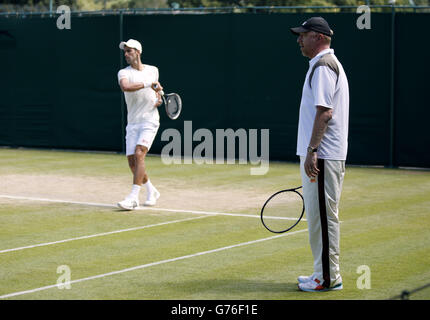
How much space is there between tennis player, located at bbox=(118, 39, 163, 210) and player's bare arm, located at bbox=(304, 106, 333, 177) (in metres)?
4.69

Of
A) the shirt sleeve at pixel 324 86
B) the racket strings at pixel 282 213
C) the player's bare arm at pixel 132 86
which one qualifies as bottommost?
the racket strings at pixel 282 213

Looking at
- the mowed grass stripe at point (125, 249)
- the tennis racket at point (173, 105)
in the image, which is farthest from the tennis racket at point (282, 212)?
the tennis racket at point (173, 105)

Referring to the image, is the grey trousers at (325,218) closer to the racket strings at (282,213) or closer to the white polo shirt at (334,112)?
the white polo shirt at (334,112)

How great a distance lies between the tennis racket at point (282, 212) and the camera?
31.8 feet

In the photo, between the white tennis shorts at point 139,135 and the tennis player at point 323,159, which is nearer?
the tennis player at point 323,159

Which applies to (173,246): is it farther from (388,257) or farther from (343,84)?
(343,84)

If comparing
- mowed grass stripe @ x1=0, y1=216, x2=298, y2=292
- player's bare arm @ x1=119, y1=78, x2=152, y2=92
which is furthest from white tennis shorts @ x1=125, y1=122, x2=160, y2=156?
mowed grass stripe @ x1=0, y1=216, x2=298, y2=292

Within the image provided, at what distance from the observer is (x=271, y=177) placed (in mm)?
14430

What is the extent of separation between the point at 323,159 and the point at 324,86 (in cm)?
59

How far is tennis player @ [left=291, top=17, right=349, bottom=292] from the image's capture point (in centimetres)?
662

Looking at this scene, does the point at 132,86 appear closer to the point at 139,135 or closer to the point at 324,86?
the point at 139,135

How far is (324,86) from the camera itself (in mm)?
6531

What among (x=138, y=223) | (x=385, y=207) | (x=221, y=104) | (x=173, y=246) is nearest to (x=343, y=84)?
(x=173, y=246)

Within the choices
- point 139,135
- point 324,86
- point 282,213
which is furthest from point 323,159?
point 139,135
